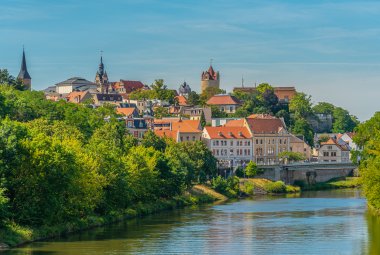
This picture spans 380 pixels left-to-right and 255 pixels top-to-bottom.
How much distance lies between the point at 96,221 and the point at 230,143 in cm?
8280

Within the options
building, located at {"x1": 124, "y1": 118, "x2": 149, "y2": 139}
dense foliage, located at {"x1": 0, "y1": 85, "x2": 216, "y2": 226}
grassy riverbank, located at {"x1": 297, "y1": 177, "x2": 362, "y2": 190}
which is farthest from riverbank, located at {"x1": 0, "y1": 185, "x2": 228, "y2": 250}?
building, located at {"x1": 124, "y1": 118, "x2": 149, "y2": 139}

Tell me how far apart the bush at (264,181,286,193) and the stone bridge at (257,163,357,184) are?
5254 millimetres

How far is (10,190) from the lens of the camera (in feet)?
204

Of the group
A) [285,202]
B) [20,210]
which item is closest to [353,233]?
[20,210]

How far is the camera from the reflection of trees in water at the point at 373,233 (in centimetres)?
6028

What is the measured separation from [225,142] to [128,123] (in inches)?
605

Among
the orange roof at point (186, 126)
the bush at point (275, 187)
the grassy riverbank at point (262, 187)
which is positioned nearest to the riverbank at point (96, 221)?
the grassy riverbank at point (262, 187)

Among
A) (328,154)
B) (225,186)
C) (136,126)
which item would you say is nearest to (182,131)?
(136,126)

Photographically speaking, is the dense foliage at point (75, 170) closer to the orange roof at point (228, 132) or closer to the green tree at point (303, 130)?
the orange roof at point (228, 132)

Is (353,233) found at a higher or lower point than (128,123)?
lower

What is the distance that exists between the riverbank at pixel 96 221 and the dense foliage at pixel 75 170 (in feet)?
1.76

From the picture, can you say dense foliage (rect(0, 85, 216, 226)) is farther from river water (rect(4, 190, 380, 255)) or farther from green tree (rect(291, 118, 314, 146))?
green tree (rect(291, 118, 314, 146))

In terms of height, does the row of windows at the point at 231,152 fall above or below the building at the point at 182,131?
below

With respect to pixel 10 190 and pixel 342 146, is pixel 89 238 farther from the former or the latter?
pixel 342 146
